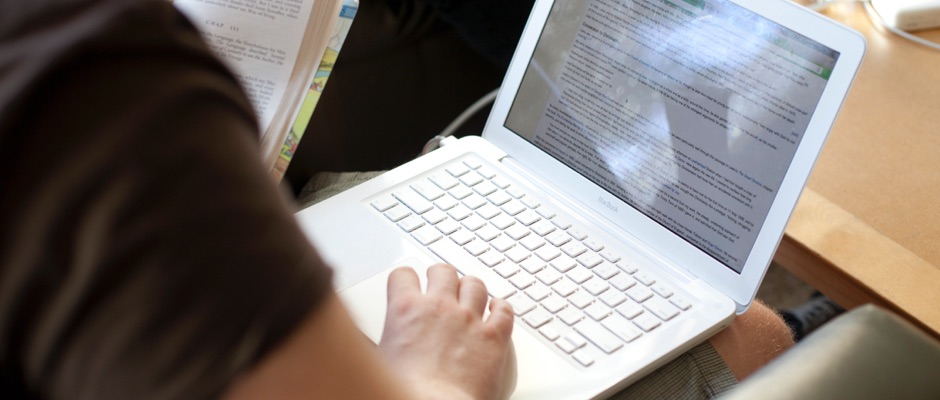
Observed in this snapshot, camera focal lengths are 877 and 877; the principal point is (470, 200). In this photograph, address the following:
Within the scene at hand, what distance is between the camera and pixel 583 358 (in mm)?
706

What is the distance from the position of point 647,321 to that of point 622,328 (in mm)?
26

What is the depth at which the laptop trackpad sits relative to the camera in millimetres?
727

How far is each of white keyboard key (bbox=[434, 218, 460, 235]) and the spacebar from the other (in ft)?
0.04

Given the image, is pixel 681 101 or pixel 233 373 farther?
pixel 681 101

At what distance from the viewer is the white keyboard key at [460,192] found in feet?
2.89

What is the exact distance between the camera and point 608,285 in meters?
0.78

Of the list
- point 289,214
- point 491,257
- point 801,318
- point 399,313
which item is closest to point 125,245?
point 289,214

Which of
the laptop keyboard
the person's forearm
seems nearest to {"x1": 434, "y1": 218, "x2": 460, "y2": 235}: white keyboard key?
the laptop keyboard

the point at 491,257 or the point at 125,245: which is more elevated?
the point at 125,245

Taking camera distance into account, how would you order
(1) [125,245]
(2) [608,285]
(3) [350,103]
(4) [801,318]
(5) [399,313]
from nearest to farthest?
1. (1) [125,245]
2. (5) [399,313]
3. (2) [608,285]
4. (4) [801,318]
5. (3) [350,103]

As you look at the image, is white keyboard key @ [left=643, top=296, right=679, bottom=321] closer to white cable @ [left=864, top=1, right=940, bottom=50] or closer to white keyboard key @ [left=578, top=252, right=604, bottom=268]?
white keyboard key @ [left=578, top=252, right=604, bottom=268]

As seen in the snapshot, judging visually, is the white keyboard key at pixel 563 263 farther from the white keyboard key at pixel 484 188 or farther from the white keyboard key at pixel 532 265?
the white keyboard key at pixel 484 188

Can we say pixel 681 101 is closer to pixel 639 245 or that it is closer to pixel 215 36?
pixel 639 245

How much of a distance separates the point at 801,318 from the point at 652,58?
73 cm
